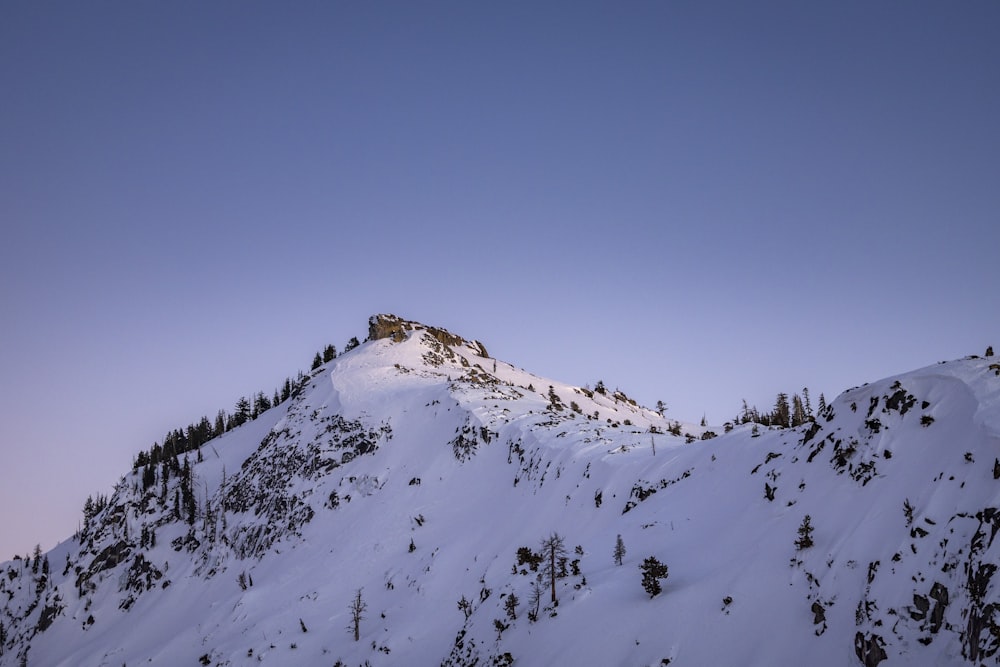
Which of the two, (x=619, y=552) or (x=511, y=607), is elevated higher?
(x=619, y=552)

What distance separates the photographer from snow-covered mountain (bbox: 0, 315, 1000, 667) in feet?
46.1

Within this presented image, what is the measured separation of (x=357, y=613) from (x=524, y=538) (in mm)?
12906

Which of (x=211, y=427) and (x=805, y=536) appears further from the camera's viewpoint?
(x=211, y=427)

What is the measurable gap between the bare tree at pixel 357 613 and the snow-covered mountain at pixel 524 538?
29cm

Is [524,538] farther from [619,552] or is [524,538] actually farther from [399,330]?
[399,330]

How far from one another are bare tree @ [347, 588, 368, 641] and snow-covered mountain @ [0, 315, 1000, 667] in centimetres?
29

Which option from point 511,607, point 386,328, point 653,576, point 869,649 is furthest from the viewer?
point 386,328

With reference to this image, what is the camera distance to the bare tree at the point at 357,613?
3490 cm

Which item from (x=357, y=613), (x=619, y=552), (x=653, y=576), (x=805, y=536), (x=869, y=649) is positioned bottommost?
(x=357, y=613)

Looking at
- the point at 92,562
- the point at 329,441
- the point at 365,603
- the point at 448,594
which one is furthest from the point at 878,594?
the point at 92,562

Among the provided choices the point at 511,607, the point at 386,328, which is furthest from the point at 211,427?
the point at 511,607

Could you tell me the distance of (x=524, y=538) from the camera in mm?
34750

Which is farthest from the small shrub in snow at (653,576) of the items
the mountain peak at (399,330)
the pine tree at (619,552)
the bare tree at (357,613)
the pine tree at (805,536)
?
the mountain peak at (399,330)

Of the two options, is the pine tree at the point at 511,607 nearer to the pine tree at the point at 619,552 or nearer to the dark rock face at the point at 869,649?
the pine tree at the point at 619,552
